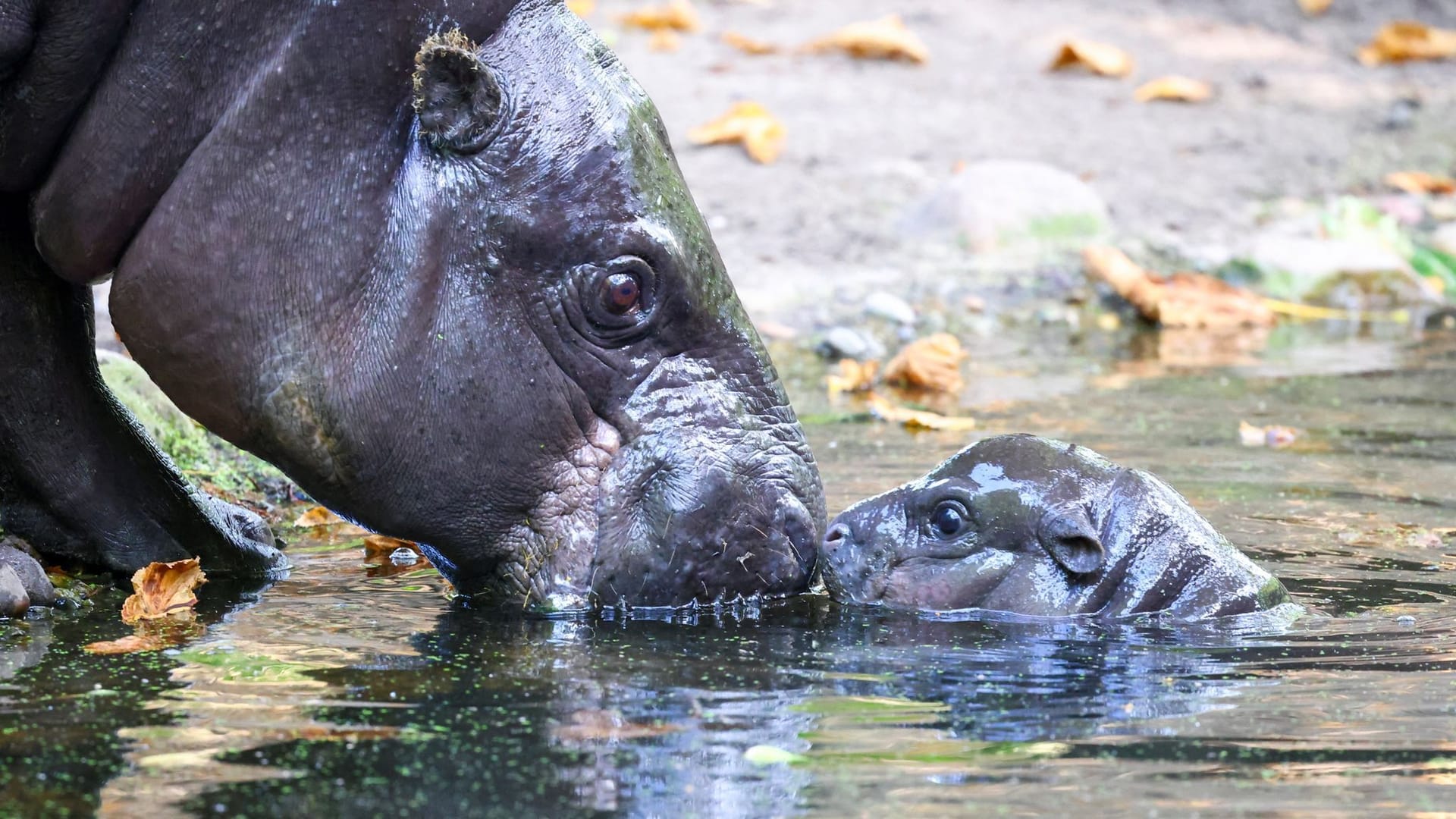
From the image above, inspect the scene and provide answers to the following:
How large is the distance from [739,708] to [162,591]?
1.97 metres

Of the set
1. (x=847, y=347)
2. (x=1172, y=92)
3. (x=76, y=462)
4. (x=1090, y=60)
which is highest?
(x=1090, y=60)

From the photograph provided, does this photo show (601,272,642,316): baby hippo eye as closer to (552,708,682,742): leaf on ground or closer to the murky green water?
the murky green water

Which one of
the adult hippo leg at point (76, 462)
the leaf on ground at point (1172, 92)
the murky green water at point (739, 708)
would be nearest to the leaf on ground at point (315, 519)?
the murky green water at point (739, 708)

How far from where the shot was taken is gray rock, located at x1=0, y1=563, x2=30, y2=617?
500cm

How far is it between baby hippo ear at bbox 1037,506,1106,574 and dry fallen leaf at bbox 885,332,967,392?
4.16m

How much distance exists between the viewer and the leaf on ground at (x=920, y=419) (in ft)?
28.4

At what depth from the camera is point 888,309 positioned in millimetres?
11359

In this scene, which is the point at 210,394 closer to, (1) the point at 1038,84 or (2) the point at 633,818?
(2) the point at 633,818

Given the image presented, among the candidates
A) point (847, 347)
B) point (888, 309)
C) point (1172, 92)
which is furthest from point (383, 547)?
point (1172, 92)

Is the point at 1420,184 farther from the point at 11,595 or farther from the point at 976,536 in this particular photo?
the point at 11,595

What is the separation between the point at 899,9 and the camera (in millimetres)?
18266

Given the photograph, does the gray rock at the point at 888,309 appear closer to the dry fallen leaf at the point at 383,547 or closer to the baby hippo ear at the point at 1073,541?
the dry fallen leaf at the point at 383,547

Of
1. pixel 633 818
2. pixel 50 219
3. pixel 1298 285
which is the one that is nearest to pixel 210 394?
pixel 50 219

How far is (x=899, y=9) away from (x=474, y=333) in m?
14.0
